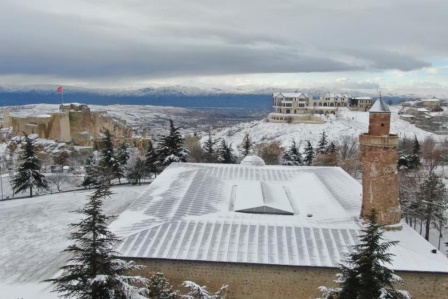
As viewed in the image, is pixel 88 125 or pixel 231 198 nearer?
pixel 231 198

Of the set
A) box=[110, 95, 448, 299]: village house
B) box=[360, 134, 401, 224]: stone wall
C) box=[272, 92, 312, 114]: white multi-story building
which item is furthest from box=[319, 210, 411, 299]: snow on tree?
box=[272, 92, 312, 114]: white multi-story building

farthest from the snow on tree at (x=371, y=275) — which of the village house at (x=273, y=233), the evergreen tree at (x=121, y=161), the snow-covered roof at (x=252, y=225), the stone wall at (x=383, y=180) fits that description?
the evergreen tree at (x=121, y=161)

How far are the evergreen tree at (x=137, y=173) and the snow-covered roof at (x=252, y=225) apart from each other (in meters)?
17.4

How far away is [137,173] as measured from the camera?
3953cm

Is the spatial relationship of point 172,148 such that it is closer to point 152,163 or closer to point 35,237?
point 152,163

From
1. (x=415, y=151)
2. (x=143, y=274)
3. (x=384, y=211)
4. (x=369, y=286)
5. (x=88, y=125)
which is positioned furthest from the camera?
(x=88, y=125)

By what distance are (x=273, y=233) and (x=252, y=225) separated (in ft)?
3.31

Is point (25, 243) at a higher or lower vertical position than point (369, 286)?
lower

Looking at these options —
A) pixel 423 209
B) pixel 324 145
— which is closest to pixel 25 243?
pixel 423 209

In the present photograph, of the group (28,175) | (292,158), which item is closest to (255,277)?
(28,175)

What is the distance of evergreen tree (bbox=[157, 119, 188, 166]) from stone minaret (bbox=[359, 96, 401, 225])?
26.9m

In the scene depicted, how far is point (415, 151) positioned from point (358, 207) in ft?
106

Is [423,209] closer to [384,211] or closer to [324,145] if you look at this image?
[384,211]

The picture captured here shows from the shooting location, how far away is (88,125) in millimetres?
67812
